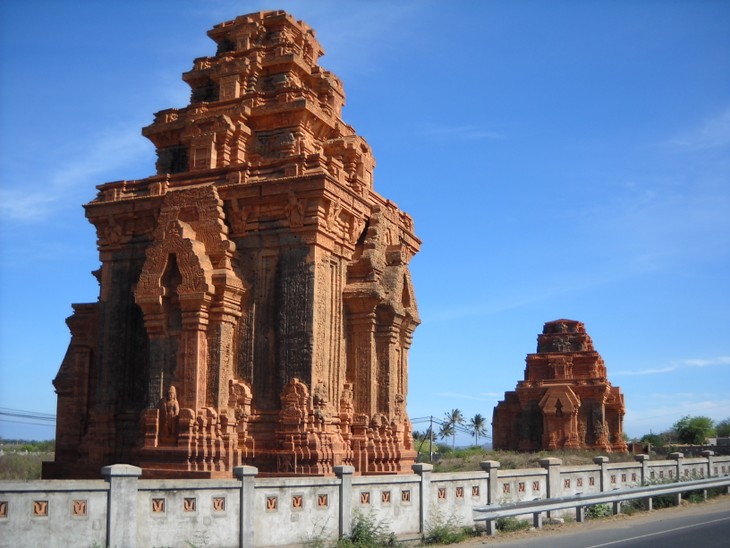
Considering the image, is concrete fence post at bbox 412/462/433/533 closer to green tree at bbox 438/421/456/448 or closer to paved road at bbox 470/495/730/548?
paved road at bbox 470/495/730/548

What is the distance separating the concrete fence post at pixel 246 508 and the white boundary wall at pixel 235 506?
14 mm

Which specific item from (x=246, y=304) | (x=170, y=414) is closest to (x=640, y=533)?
(x=246, y=304)

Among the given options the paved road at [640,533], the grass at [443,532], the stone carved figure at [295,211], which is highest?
the stone carved figure at [295,211]

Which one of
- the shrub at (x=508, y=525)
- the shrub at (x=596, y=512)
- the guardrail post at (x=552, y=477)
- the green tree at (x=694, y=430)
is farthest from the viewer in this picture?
the green tree at (x=694, y=430)

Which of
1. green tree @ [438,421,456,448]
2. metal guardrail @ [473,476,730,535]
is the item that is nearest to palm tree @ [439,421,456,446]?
green tree @ [438,421,456,448]

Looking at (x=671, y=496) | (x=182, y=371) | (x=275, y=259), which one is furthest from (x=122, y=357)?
(x=671, y=496)

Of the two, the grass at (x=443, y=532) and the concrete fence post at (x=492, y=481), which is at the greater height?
the concrete fence post at (x=492, y=481)

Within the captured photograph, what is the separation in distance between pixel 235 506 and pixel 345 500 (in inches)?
78.6

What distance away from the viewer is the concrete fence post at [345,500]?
13.7 meters

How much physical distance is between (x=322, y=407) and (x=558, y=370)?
34628 millimetres

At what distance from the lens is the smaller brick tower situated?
46.9m

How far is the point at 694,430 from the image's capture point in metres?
75.4

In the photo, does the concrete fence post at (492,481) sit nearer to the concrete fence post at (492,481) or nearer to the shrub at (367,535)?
the concrete fence post at (492,481)

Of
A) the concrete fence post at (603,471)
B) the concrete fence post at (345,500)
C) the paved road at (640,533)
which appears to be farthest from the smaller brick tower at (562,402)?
the concrete fence post at (345,500)
